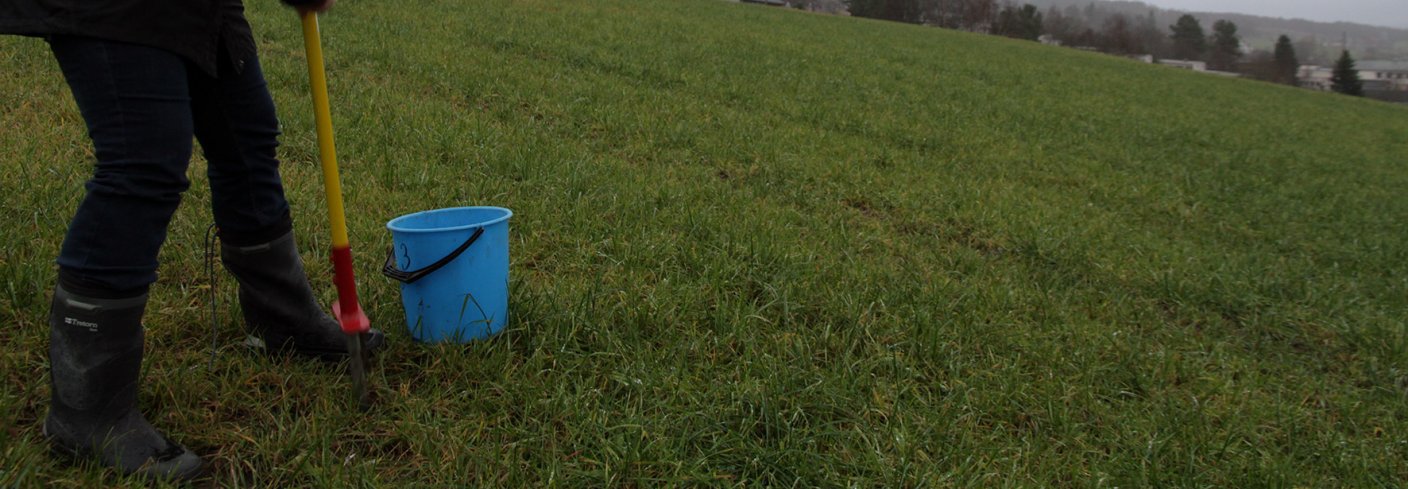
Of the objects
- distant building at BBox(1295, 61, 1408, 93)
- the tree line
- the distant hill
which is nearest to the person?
the tree line

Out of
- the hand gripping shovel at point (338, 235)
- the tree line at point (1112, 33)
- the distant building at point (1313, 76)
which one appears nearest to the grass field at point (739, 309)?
the hand gripping shovel at point (338, 235)

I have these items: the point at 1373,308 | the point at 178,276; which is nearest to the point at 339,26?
the point at 178,276

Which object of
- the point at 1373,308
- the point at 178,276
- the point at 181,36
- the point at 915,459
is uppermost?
the point at 181,36

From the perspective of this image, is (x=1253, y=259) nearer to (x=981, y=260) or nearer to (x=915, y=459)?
(x=981, y=260)

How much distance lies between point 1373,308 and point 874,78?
28.5 ft

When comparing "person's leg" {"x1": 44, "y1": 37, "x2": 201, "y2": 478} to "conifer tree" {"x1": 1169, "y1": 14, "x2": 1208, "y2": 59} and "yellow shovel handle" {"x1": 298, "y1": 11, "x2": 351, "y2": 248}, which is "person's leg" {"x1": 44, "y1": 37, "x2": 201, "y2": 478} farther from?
"conifer tree" {"x1": 1169, "y1": 14, "x2": 1208, "y2": 59}

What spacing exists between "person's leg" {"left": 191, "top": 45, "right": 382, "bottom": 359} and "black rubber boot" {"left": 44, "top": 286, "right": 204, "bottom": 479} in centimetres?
38

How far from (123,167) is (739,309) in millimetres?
2001

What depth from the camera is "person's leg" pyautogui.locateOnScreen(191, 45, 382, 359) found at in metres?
1.91

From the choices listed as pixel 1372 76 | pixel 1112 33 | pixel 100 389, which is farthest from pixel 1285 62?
pixel 100 389

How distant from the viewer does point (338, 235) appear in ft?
6.45

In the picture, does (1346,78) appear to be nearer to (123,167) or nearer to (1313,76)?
(1313,76)

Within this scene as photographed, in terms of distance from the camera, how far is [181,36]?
1643mm

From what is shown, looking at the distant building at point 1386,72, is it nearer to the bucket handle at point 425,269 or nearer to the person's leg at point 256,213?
the bucket handle at point 425,269
